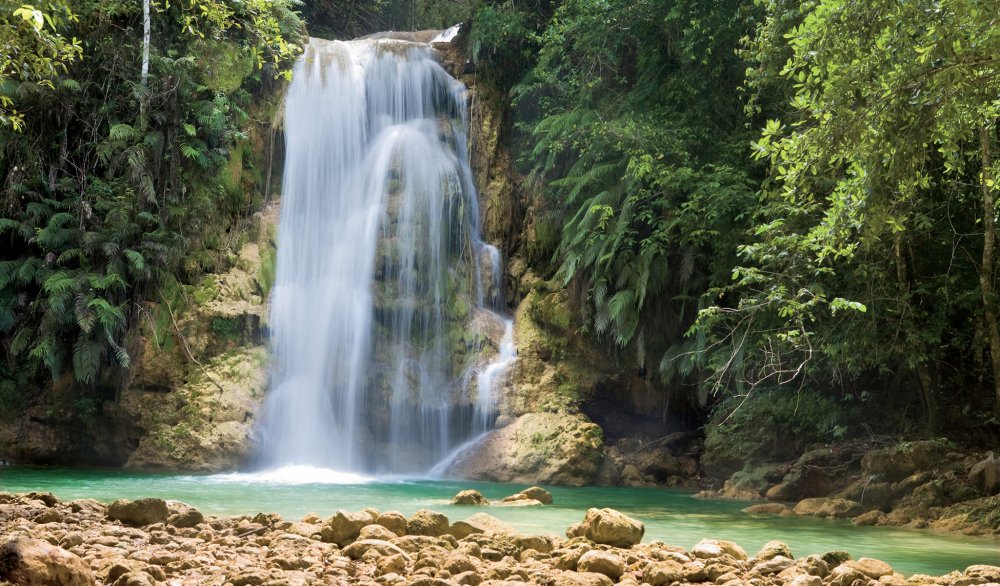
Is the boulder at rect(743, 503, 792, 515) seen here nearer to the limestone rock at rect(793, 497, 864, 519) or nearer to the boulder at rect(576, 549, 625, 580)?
the limestone rock at rect(793, 497, 864, 519)

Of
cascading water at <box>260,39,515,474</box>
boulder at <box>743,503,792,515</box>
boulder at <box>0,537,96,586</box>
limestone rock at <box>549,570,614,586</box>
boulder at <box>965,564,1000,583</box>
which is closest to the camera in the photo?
boulder at <box>0,537,96,586</box>

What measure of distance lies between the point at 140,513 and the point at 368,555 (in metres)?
2.32

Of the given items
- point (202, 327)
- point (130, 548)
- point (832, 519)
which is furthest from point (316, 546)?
point (202, 327)

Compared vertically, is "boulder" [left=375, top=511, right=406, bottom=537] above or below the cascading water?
below

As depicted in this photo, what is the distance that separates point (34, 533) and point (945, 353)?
1160 cm

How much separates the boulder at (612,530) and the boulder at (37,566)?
3624mm

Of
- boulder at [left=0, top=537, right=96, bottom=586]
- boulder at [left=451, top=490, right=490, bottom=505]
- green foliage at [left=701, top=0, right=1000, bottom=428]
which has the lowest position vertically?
boulder at [left=451, top=490, right=490, bottom=505]

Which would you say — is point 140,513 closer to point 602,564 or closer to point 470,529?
point 470,529

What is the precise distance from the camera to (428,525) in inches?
255

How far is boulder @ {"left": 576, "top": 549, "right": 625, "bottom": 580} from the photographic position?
5328 millimetres

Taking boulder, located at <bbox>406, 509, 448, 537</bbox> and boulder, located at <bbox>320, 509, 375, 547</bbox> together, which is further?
boulder, located at <bbox>406, 509, 448, 537</bbox>

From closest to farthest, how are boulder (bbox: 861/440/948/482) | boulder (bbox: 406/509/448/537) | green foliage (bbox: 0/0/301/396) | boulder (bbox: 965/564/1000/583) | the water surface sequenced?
boulder (bbox: 965/564/1000/583), boulder (bbox: 406/509/448/537), the water surface, boulder (bbox: 861/440/948/482), green foliage (bbox: 0/0/301/396)

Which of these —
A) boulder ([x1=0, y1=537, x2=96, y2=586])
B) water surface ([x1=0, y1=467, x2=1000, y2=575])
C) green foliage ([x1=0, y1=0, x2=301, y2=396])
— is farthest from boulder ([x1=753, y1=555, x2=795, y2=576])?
green foliage ([x1=0, y1=0, x2=301, y2=396])

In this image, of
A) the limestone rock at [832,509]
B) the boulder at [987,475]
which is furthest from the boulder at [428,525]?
the boulder at [987,475]
